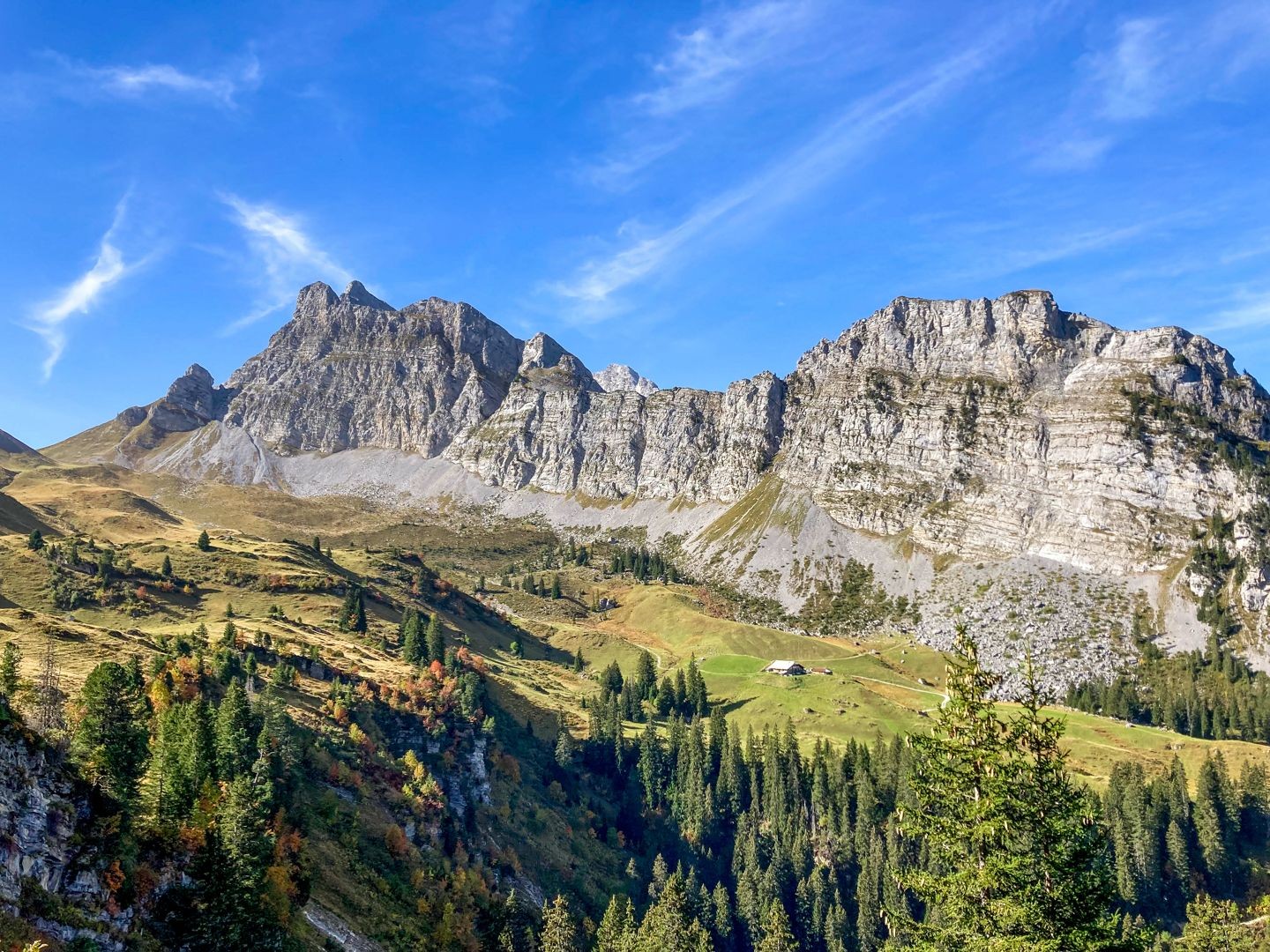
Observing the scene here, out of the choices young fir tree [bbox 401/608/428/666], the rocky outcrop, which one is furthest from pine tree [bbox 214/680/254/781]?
young fir tree [bbox 401/608/428/666]

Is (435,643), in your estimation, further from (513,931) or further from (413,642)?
(513,931)

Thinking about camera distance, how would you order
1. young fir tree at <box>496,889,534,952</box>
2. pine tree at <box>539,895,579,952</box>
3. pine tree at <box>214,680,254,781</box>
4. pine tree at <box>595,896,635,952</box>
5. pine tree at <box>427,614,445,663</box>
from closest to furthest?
pine tree at <box>214,680,254,781</box>
pine tree at <box>595,896,635,952</box>
young fir tree at <box>496,889,534,952</box>
pine tree at <box>539,895,579,952</box>
pine tree at <box>427,614,445,663</box>

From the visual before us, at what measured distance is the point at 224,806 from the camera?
53.5m

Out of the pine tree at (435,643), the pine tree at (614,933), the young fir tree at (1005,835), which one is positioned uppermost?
the young fir tree at (1005,835)

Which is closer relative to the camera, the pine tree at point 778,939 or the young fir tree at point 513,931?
the young fir tree at point 513,931

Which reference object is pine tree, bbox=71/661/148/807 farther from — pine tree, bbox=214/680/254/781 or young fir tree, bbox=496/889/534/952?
young fir tree, bbox=496/889/534/952

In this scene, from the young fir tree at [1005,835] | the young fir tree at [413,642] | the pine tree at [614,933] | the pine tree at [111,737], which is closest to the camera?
the young fir tree at [1005,835]

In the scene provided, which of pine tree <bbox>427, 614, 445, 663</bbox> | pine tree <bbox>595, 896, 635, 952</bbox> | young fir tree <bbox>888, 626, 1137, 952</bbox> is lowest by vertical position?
pine tree <bbox>595, 896, 635, 952</bbox>

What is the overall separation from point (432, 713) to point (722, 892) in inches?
2055

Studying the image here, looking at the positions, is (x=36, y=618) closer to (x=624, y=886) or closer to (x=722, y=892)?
(x=624, y=886)

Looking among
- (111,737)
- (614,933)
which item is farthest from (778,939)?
(111,737)

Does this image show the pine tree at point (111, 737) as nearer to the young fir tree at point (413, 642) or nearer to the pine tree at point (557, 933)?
the pine tree at point (557, 933)

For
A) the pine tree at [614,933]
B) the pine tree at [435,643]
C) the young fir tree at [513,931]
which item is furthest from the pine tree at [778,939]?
the pine tree at [435,643]

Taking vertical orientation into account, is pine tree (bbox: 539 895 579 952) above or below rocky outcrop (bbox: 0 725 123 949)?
below
